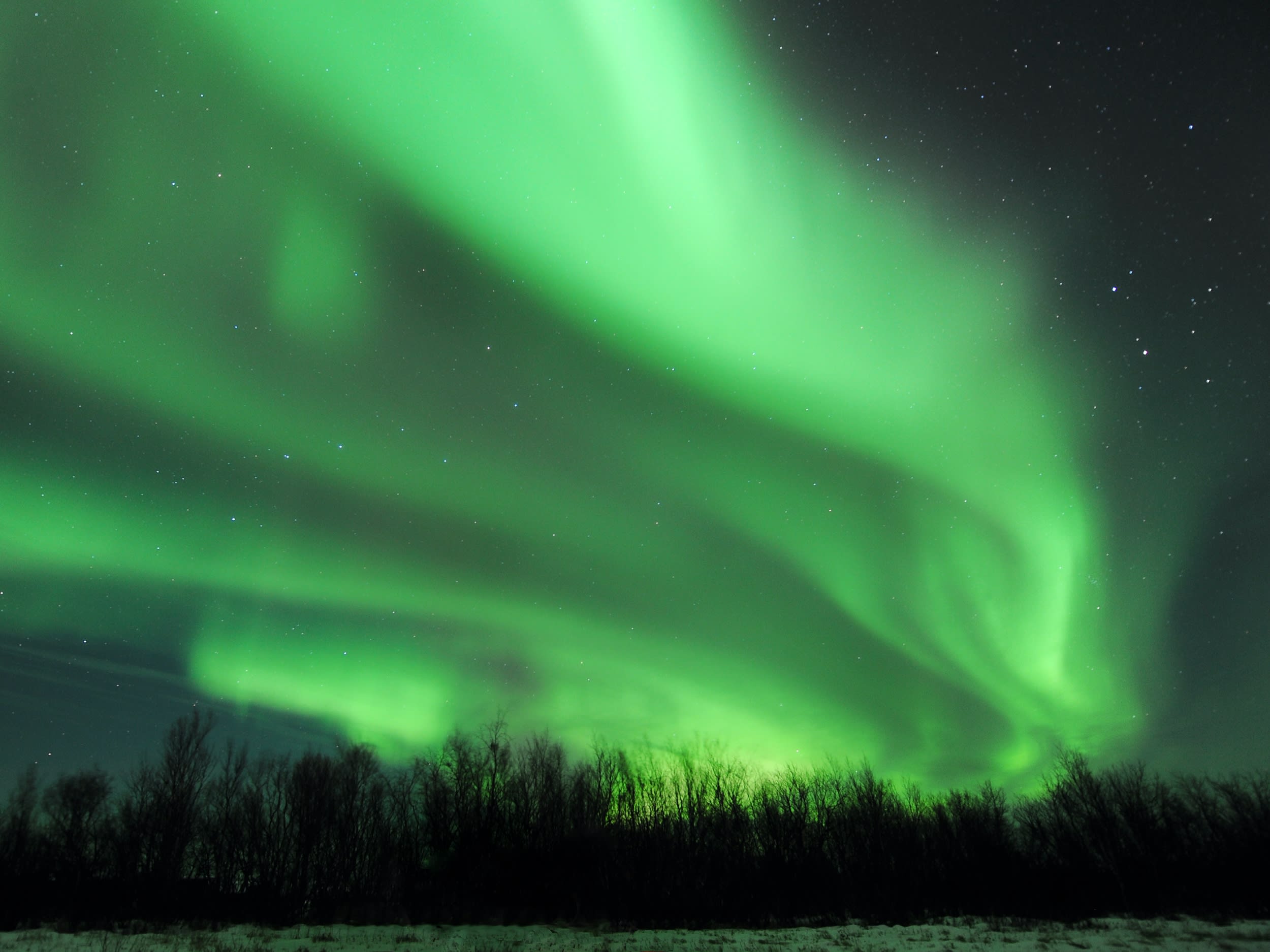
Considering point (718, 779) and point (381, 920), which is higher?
point (718, 779)

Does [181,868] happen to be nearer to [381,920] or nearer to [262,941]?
[381,920]

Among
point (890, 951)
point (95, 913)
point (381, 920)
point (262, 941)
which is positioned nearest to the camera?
point (890, 951)

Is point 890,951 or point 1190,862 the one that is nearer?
point 890,951

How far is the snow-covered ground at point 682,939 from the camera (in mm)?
29656

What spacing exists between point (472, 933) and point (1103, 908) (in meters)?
48.1

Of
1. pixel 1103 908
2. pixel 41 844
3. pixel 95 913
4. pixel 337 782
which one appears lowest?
pixel 1103 908

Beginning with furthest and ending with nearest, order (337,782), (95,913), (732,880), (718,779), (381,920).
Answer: (718,779) < (337,782) < (732,880) < (381,920) < (95,913)

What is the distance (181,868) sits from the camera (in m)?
53.4

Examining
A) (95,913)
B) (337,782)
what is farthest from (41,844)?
(337,782)

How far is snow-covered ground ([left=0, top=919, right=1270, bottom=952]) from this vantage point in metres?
29.7

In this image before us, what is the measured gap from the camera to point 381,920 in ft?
158

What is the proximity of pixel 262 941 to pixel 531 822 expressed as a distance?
29206 millimetres

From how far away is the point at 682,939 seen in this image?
3953cm

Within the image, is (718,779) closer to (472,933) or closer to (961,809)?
(961,809)
